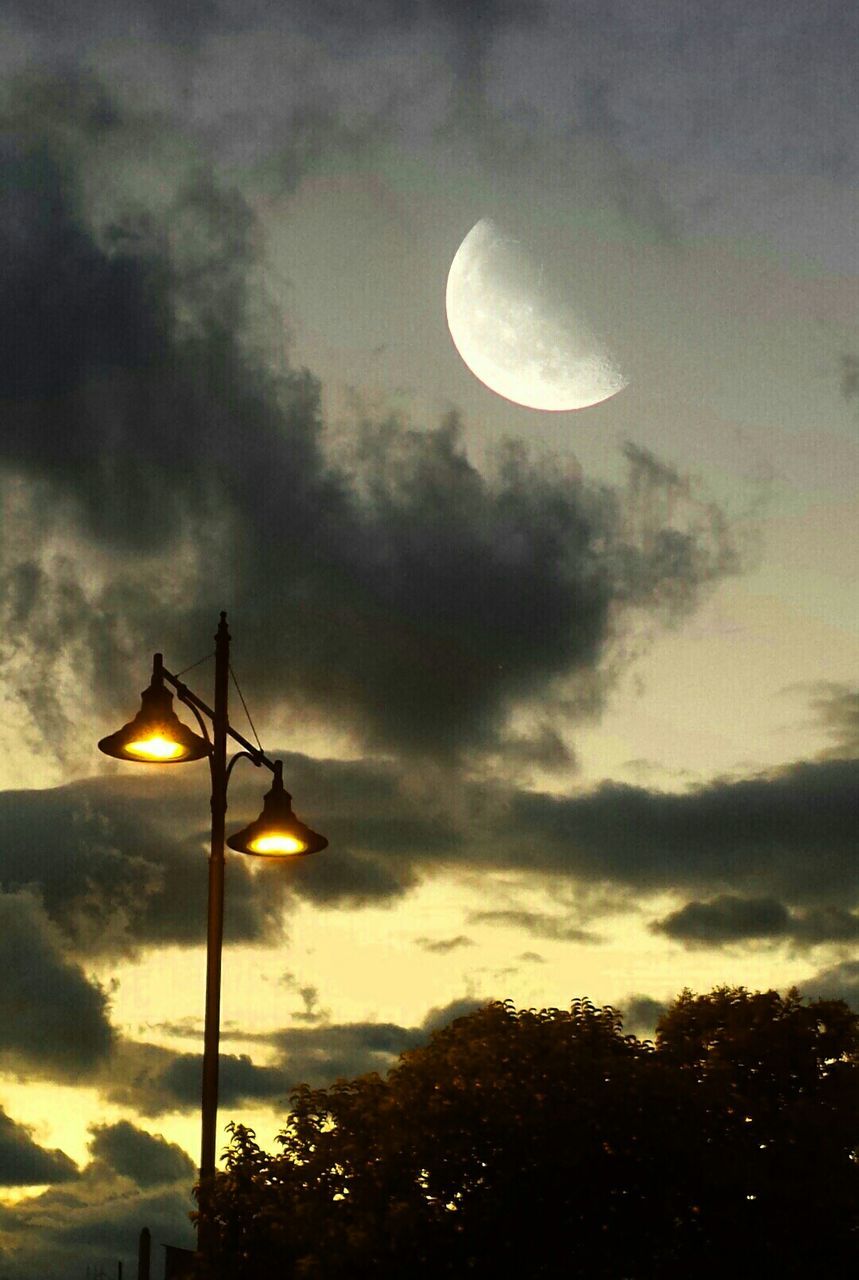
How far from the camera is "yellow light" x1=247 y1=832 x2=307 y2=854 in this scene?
16141mm

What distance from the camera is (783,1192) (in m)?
24.5

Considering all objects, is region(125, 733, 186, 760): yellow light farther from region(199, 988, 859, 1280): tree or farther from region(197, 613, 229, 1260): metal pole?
region(199, 988, 859, 1280): tree

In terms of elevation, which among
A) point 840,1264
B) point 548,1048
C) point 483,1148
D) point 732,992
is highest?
point 732,992

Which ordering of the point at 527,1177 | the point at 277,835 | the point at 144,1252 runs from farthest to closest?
the point at 144,1252
the point at 527,1177
the point at 277,835

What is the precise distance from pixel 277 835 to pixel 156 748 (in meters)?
1.78

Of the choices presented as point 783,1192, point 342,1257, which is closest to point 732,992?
point 783,1192

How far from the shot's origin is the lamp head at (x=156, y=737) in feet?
49.4

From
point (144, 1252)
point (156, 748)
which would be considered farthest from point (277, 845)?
point (144, 1252)

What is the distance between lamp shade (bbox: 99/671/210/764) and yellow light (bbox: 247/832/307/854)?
1.35 m

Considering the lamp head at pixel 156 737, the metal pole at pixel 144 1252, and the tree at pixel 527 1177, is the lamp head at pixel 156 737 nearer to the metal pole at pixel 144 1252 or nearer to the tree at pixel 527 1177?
the tree at pixel 527 1177

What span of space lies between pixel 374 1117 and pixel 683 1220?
5.14 meters

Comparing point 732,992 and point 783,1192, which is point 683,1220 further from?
point 732,992

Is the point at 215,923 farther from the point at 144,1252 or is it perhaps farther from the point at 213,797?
the point at 144,1252

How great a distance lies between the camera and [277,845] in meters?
16.2
